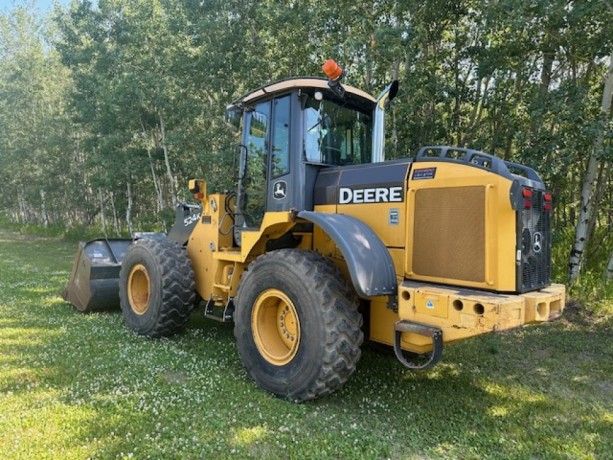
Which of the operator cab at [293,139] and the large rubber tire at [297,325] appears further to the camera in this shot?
the operator cab at [293,139]

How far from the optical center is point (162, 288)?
5.32 metres

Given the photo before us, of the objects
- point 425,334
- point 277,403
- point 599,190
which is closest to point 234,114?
point 277,403

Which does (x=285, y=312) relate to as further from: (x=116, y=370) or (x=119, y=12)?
(x=119, y=12)

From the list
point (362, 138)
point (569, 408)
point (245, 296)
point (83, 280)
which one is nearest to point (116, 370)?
point (245, 296)

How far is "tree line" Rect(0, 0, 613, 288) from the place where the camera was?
7.49m

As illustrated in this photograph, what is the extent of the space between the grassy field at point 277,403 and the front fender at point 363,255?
104 centimetres

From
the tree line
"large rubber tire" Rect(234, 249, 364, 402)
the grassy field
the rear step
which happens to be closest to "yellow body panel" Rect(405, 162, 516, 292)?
the rear step

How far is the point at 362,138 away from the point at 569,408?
3102mm

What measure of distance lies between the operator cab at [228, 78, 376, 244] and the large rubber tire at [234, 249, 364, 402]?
0.80 meters

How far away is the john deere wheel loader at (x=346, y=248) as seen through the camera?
3.38 metres

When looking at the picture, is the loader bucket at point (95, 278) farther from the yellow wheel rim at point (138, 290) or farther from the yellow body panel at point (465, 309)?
the yellow body panel at point (465, 309)

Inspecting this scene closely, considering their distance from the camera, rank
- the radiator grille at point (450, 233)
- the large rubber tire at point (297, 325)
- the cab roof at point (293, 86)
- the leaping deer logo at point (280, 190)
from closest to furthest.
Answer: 1. the radiator grille at point (450, 233)
2. the large rubber tire at point (297, 325)
3. the cab roof at point (293, 86)
4. the leaping deer logo at point (280, 190)

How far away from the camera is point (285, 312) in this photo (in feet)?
13.9

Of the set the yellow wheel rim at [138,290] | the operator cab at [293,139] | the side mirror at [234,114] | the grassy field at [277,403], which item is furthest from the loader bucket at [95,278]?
the side mirror at [234,114]
